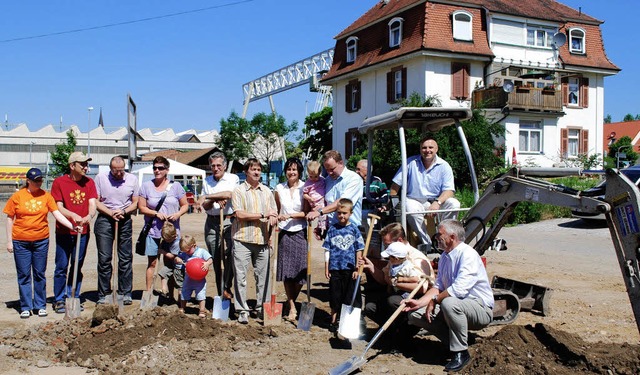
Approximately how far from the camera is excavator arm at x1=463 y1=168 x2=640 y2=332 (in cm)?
505

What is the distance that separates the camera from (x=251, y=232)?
25.0 ft

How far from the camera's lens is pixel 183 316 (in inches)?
272

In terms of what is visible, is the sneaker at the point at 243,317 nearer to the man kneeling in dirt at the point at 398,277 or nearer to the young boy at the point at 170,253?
the young boy at the point at 170,253

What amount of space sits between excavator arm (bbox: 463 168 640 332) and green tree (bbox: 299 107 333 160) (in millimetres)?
33956

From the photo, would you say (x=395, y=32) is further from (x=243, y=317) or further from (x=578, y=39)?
(x=243, y=317)

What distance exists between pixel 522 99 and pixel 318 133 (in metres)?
15.6

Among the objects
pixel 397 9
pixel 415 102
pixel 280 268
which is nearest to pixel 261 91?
pixel 397 9

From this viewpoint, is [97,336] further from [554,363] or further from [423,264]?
[554,363]

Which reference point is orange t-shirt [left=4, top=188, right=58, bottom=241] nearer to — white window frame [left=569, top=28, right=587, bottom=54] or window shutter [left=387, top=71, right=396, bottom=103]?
window shutter [left=387, top=71, right=396, bottom=103]

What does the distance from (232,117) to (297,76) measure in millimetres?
5606

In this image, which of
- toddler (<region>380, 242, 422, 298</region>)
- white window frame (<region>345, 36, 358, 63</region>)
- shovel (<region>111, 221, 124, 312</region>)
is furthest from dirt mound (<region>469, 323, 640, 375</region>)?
white window frame (<region>345, 36, 358, 63</region>)

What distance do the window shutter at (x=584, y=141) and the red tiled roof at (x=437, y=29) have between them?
347 cm

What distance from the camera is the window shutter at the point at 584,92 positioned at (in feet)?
107

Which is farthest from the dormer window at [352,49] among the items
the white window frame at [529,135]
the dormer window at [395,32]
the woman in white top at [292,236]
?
the woman in white top at [292,236]
